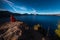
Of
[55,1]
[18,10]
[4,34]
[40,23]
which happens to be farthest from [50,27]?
[4,34]

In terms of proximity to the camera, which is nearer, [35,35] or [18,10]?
[35,35]

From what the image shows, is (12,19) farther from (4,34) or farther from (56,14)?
(56,14)

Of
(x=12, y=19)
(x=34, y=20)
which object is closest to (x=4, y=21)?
(x=12, y=19)

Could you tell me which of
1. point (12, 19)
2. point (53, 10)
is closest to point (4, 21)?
point (12, 19)

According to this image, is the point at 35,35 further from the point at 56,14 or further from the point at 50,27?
the point at 56,14

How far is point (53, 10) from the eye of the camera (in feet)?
7.23

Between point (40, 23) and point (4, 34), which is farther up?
point (40, 23)

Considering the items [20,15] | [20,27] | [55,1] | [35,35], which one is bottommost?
[35,35]

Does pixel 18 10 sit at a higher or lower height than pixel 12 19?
higher

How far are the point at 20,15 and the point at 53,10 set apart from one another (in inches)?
24.1

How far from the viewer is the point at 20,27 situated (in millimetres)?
2070

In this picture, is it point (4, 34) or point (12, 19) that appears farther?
point (12, 19)

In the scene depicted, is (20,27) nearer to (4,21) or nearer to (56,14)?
(4,21)

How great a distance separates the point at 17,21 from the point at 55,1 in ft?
2.53
